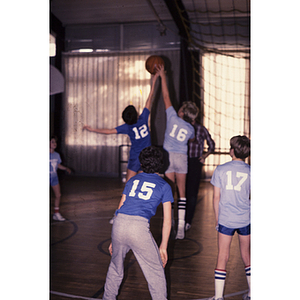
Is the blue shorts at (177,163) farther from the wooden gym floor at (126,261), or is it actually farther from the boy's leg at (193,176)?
the wooden gym floor at (126,261)

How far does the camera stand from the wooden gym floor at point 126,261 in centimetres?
221

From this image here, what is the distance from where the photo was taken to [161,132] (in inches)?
315

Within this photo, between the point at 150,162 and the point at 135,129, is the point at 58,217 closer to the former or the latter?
the point at 135,129

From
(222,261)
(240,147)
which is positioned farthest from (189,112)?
(222,261)

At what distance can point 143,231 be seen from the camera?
1.67 m

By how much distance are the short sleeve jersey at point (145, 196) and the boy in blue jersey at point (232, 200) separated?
34cm

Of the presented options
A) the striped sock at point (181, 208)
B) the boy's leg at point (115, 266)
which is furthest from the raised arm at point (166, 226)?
the striped sock at point (181, 208)

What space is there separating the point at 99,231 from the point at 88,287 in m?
1.41

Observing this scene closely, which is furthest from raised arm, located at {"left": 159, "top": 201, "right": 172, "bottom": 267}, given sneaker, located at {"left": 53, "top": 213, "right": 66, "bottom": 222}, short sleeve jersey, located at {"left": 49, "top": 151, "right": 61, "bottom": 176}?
sneaker, located at {"left": 53, "top": 213, "right": 66, "bottom": 222}

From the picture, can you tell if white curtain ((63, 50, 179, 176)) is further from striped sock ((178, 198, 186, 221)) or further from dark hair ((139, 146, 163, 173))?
dark hair ((139, 146, 163, 173))

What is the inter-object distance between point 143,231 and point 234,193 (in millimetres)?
560

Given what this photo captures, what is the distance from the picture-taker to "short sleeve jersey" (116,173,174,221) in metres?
1.71
